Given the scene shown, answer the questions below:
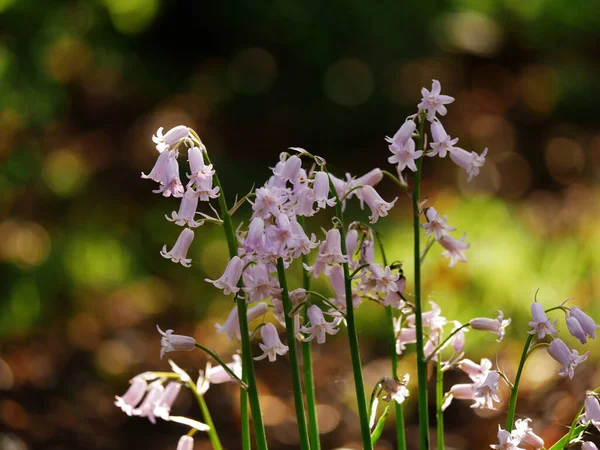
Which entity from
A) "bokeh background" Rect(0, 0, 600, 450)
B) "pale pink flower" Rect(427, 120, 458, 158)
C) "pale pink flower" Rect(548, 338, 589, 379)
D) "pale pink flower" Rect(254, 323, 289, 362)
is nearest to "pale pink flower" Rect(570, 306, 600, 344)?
"pale pink flower" Rect(548, 338, 589, 379)

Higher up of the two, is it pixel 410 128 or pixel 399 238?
pixel 399 238

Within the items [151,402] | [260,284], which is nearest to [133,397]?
[151,402]

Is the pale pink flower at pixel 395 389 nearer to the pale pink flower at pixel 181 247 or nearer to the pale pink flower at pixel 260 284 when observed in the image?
the pale pink flower at pixel 260 284

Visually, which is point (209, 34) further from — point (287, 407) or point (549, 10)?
point (287, 407)

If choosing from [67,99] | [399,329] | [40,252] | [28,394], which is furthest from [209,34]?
[399,329]

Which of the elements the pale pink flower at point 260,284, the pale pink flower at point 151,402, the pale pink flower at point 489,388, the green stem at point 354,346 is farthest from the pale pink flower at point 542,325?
the pale pink flower at point 151,402

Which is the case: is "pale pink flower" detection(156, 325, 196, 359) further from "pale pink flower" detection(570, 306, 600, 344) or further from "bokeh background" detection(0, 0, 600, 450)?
"bokeh background" detection(0, 0, 600, 450)
